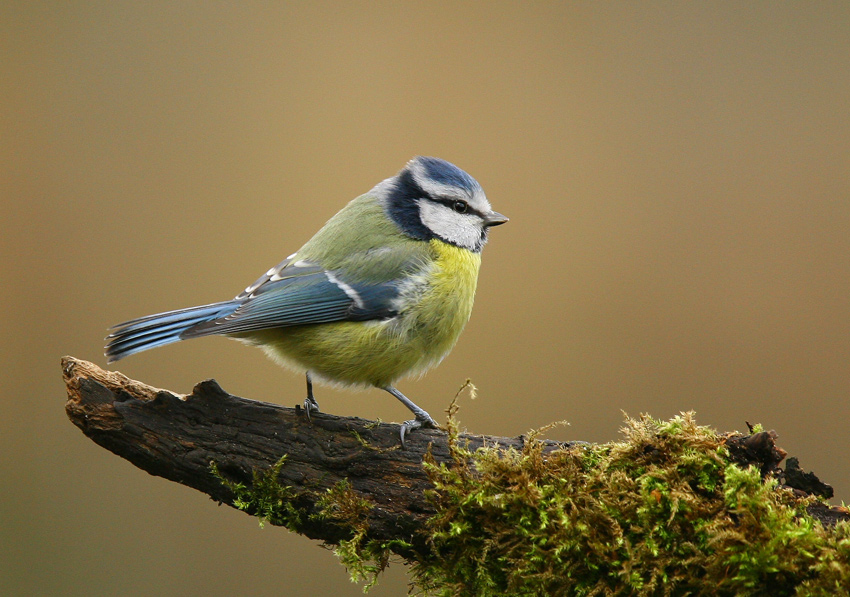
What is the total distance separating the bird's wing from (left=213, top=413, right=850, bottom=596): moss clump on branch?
0.55 metres

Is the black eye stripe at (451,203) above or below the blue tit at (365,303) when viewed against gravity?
above

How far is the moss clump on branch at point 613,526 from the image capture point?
123 centimetres

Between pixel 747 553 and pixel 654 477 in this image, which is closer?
pixel 747 553

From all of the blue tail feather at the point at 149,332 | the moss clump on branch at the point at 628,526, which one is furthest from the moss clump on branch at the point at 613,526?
the blue tail feather at the point at 149,332

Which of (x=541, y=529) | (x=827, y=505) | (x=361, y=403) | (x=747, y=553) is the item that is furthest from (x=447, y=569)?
(x=361, y=403)

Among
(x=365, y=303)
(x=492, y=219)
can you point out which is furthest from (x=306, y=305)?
(x=492, y=219)

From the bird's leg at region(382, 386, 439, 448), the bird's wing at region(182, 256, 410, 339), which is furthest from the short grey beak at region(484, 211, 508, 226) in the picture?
the bird's leg at region(382, 386, 439, 448)

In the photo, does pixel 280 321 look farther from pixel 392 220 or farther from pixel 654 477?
pixel 654 477

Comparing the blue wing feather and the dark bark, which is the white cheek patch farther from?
the dark bark

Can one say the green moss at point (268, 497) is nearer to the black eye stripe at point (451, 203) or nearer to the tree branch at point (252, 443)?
the tree branch at point (252, 443)

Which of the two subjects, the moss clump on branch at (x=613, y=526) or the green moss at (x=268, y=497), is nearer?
the moss clump on branch at (x=613, y=526)

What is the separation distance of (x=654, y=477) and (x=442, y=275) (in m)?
0.96

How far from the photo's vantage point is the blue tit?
1.96 meters

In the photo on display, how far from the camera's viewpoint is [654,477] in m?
1.37
